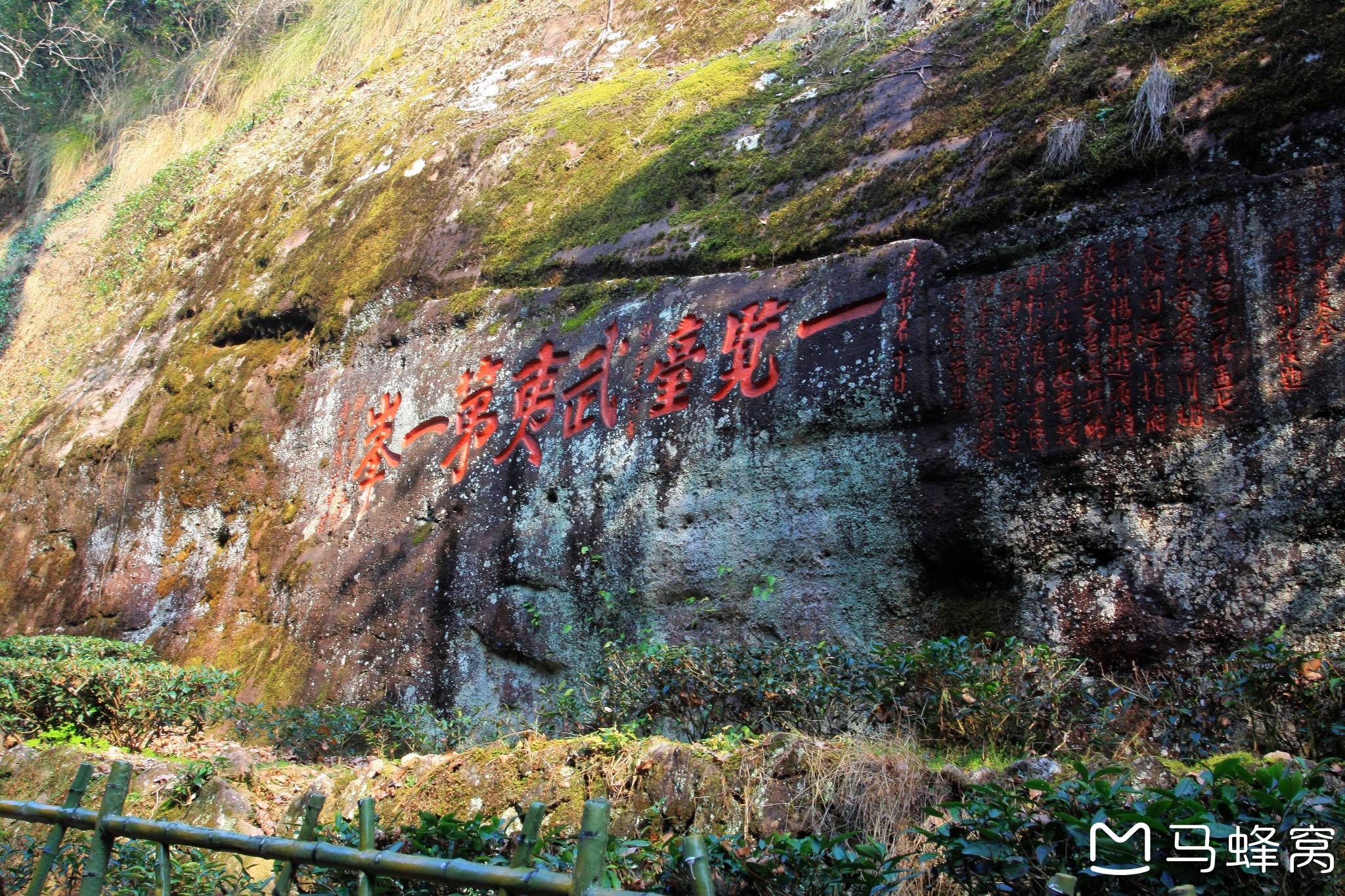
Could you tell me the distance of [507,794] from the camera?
318 cm

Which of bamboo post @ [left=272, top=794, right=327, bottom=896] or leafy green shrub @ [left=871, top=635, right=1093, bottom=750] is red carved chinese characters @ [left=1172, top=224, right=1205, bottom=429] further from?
bamboo post @ [left=272, top=794, right=327, bottom=896]

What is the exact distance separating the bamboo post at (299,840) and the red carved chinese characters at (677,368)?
2.99m

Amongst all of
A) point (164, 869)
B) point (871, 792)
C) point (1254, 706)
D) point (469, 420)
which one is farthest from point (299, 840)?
point (469, 420)

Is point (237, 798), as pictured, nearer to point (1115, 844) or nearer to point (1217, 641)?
point (1115, 844)

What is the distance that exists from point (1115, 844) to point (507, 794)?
205cm

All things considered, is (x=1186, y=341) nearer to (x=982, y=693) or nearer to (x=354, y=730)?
(x=982, y=693)

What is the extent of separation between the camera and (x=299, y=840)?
2.06 m

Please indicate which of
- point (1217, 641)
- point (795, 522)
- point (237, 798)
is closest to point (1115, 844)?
point (1217, 641)

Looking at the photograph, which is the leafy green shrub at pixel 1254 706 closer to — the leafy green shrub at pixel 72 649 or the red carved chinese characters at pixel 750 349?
the red carved chinese characters at pixel 750 349

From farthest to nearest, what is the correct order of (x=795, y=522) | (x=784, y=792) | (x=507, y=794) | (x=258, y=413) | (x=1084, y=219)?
(x=258, y=413) → (x=795, y=522) → (x=1084, y=219) → (x=507, y=794) → (x=784, y=792)

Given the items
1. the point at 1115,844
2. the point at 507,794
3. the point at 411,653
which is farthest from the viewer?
the point at 411,653

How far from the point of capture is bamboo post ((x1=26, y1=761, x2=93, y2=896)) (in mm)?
2350

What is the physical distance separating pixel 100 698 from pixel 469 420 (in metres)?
2.40

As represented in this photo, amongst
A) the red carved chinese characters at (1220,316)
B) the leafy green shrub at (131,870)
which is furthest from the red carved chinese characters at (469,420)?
the red carved chinese characters at (1220,316)
